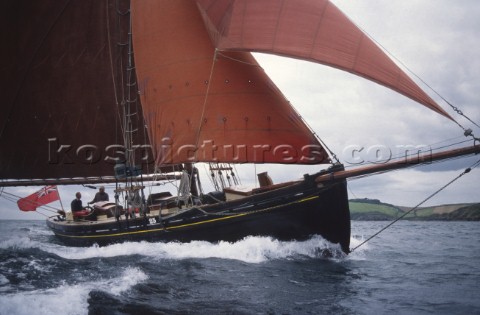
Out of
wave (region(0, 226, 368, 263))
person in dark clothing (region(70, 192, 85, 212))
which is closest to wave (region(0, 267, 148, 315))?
wave (region(0, 226, 368, 263))

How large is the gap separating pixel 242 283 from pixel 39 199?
53.2 ft

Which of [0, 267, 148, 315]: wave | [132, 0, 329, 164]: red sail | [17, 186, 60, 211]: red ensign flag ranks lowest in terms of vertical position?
[0, 267, 148, 315]: wave

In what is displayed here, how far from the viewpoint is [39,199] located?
2042cm

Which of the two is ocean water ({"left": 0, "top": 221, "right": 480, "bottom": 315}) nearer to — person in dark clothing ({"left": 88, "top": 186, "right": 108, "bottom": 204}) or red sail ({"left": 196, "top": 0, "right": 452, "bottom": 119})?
red sail ({"left": 196, "top": 0, "right": 452, "bottom": 119})

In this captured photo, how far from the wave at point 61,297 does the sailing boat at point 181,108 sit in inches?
198

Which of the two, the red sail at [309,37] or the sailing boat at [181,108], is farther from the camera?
the sailing boat at [181,108]

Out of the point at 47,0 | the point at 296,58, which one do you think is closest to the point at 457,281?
the point at 296,58

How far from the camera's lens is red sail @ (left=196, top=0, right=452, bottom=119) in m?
8.99

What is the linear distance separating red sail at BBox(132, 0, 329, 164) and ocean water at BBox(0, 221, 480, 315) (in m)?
3.24

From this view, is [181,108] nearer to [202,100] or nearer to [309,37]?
[202,100]

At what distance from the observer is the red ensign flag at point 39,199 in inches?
790

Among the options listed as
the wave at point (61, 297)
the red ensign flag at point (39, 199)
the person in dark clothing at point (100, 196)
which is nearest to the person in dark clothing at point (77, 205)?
the person in dark clothing at point (100, 196)

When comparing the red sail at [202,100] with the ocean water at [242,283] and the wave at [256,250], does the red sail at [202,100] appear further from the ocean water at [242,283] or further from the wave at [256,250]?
the ocean water at [242,283]

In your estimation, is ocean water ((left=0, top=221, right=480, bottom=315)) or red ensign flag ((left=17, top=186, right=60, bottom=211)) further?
red ensign flag ((left=17, top=186, right=60, bottom=211))
